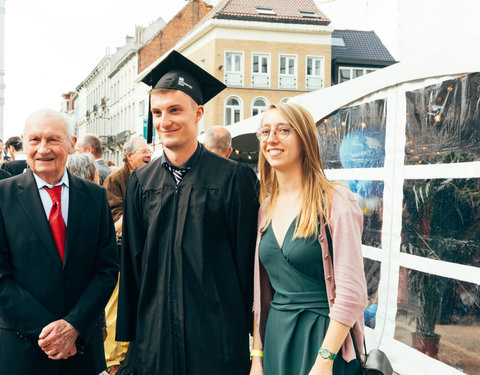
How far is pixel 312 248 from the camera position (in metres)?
2.41

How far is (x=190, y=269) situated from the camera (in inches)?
100

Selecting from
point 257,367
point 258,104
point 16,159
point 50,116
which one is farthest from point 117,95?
point 257,367

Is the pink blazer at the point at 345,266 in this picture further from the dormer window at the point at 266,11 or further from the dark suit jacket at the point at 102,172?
the dormer window at the point at 266,11

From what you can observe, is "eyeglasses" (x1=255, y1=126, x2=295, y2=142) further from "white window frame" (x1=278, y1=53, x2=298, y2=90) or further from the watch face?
"white window frame" (x1=278, y1=53, x2=298, y2=90)

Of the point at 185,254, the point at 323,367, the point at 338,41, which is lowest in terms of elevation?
the point at 323,367

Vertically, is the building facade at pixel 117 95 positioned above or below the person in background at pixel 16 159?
above

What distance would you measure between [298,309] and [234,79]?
3548cm

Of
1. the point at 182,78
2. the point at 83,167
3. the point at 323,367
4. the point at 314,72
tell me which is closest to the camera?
the point at 323,367

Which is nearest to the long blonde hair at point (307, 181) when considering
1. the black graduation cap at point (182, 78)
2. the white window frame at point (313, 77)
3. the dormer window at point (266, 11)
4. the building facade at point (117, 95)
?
the black graduation cap at point (182, 78)

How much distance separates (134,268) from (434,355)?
2891 mm

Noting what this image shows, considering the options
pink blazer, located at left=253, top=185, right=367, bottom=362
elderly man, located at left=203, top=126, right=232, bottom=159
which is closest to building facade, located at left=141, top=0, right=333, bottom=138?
elderly man, located at left=203, top=126, right=232, bottom=159

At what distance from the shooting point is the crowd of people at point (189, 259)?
95.2 inches

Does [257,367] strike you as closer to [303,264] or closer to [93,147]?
[303,264]

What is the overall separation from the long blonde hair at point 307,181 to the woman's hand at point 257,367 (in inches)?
24.4
